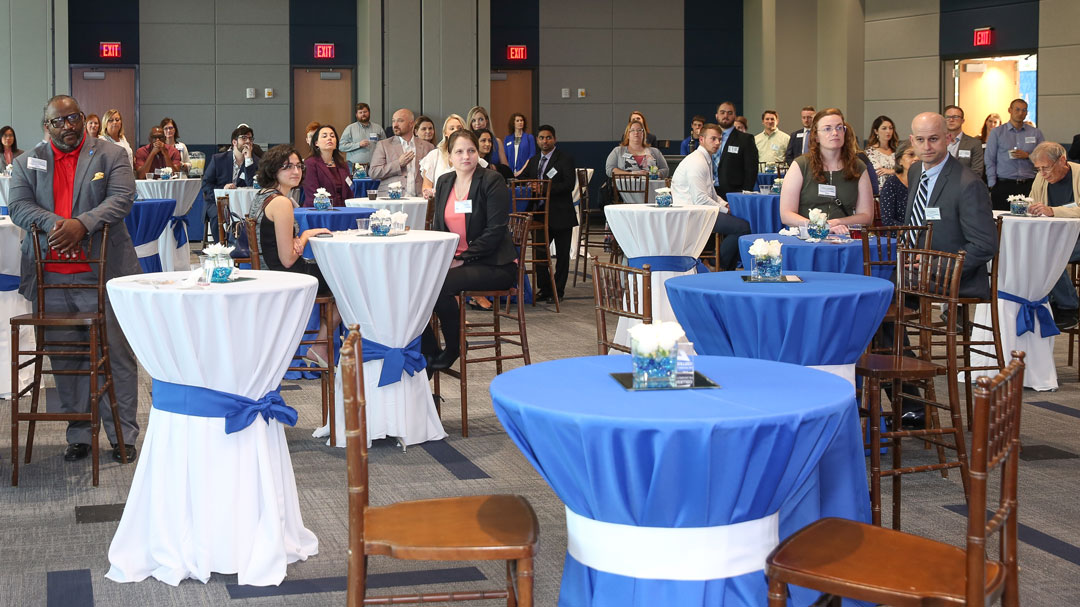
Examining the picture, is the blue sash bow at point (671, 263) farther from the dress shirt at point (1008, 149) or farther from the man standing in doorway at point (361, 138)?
the man standing in doorway at point (361, 138)

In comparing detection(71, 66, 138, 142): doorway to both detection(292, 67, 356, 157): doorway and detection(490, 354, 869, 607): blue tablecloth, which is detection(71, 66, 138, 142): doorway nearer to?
detection(292, 67, 356, 157): doorway

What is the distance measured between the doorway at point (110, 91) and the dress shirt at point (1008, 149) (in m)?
11.2

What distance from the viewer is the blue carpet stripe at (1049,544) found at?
393 centimetres

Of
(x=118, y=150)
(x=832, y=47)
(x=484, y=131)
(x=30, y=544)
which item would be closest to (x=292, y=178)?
(x=118, y=150)

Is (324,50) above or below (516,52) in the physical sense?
below

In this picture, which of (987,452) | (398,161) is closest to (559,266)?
(398,161)

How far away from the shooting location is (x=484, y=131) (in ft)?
37.2

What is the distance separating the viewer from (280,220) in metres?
5.54

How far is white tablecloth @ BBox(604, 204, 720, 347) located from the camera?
23.3 ft

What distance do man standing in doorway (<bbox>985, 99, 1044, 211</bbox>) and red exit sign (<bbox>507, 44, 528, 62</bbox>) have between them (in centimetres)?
777

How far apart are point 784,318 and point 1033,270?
3.38 meters

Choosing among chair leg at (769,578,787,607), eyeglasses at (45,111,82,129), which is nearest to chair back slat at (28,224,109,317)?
eyeglasses at (45,111,82,129)

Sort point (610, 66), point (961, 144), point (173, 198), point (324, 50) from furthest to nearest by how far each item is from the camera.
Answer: point (610, 66) < point (324, 50) < point (961, 144) < point (173, 198)

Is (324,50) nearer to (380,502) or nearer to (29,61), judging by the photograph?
(29,61)
